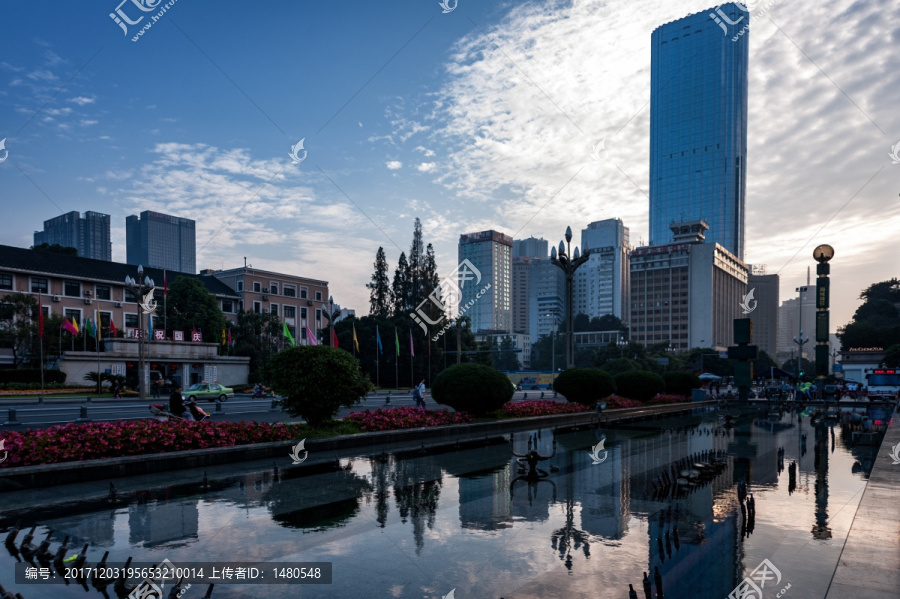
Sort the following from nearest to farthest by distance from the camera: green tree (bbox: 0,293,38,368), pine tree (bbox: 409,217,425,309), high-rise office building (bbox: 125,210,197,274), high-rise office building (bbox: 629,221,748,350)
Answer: green tree (bbox: 0,293,38,368), pine tree (bbox: 409,217,425,309), high-rise office building (bbox: 629,221,748,350), high-rise office building (bbox: 125,210,197,274)

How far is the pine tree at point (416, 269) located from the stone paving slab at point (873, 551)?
5796cm

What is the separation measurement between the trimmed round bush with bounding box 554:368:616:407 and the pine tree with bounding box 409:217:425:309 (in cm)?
3958

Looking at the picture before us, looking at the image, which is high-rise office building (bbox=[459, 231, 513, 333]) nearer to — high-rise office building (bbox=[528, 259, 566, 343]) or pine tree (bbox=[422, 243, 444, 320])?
high-rise office building (bbox=[528, 259, 566, 343])

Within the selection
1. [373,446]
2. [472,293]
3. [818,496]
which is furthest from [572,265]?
[472,293]

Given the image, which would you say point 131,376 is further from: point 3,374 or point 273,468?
point 273,468

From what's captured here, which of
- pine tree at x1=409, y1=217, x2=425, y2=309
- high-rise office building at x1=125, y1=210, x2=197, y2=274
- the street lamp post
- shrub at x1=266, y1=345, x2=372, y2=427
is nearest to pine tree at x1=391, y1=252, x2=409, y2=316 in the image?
pine tree at x1=409, y1=217, x2=425, y2=309

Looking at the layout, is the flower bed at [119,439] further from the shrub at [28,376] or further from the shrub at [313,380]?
the shrub at [28,376]

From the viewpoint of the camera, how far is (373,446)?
17266 mm

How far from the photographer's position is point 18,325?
4569 cm

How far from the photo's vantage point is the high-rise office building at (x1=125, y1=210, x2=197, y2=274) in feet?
550

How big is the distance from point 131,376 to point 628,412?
43.7m

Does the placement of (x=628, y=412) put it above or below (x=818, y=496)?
below

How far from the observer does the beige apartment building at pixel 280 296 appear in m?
78.9

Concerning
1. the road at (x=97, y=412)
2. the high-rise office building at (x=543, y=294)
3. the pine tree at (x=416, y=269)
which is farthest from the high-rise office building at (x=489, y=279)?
the road at (x=97, y=412)
